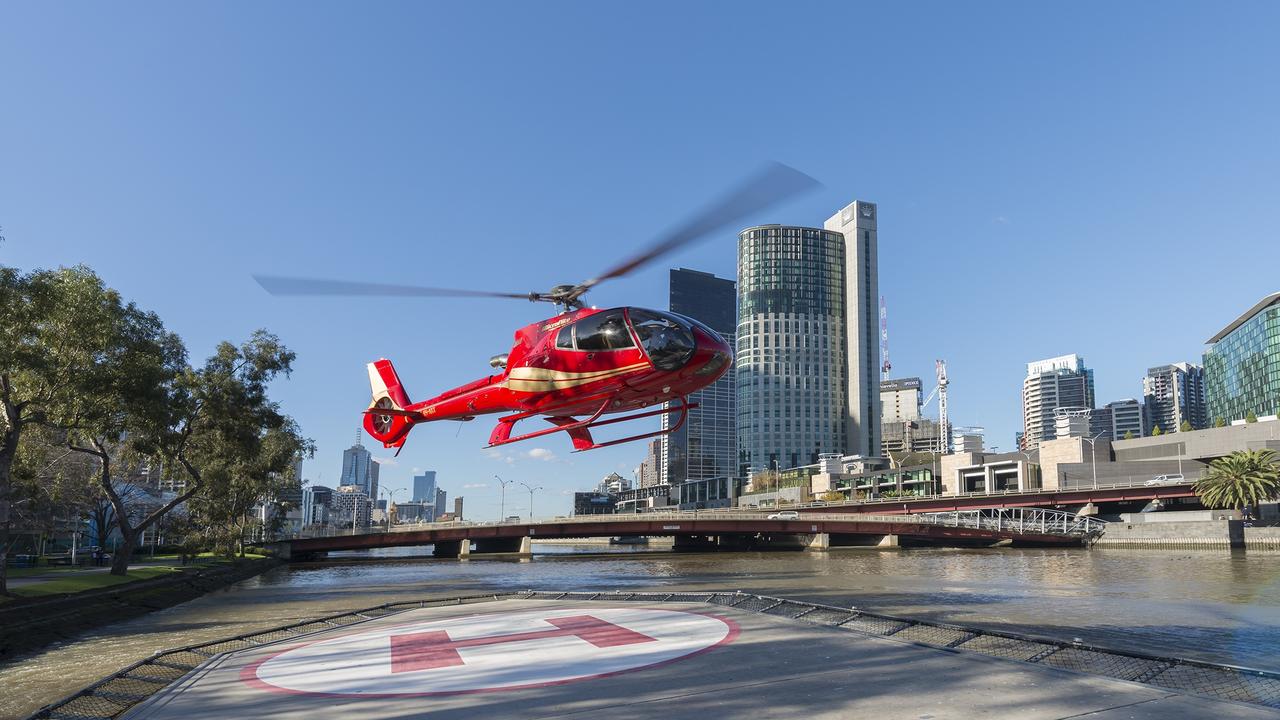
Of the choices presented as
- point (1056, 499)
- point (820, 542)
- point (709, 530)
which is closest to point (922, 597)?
point (709, 530)

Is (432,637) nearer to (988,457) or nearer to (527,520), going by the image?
(527,520)

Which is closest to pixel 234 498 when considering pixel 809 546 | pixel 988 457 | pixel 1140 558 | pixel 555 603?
pixel 555 603

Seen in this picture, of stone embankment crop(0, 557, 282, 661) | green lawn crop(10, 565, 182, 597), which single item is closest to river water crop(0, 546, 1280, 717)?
stone embankment crop(0, 557, 282, 661)

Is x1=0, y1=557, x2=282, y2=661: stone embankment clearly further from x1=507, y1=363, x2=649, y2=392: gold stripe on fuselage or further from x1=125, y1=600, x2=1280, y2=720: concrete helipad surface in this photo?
x1=507, y1=363, x2=649, y2=392: gold stripe on fuselage

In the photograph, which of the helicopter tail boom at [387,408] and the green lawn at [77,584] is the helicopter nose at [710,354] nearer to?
the helicopter tail boom at [387,408]

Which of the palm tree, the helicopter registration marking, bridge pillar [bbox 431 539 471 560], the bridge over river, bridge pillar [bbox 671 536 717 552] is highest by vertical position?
the helicopter registration marking

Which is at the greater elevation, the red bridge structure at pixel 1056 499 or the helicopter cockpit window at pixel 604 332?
the helicopter cockpit window at pixel 604 332

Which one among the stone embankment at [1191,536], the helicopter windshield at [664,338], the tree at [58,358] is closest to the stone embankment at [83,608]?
the tree at [58,358]

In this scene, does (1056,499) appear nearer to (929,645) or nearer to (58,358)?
(929,645)
